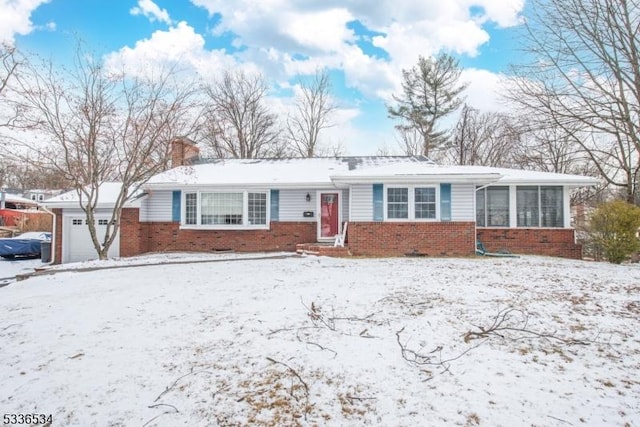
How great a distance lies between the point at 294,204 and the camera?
1316 centimetres

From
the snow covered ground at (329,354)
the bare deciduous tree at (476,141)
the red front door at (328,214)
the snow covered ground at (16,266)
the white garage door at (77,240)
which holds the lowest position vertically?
the snow covered ground at (16,266)

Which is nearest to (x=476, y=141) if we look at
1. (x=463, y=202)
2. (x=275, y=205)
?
(x=463, y=202)

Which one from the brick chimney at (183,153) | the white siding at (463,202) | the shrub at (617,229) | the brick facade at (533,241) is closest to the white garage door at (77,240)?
the brick chimney at (183,153)

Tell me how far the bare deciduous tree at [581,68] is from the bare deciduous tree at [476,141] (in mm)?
14494

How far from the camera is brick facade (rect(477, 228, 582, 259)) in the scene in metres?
11.9

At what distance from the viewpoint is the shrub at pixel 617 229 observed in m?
10.1

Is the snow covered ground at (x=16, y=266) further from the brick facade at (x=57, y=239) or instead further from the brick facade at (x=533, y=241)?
the brick facade at (x=533, y=241)

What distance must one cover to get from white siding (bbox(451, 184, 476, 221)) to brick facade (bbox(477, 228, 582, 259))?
Answer: 1.48 m

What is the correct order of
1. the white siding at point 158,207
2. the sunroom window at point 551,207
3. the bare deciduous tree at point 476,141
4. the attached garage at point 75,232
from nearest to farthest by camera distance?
the sunroom window at point 551,207 → the white siding at point 158,207 → the attached garage at point 75,232 → the bare deciduous tree at point 476,141

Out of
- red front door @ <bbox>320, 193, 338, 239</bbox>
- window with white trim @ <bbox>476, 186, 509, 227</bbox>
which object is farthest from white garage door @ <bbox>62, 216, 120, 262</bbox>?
window with white trim @ <bbox>476, 186, 509, 227</bbox>

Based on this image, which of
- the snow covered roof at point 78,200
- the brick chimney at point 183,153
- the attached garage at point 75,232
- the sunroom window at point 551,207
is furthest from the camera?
the brick chimney at point 183,153

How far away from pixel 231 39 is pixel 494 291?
598 inches

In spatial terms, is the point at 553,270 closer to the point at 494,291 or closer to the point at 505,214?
the point at 494,291

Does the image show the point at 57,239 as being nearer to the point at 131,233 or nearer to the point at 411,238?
the point at 131,233
